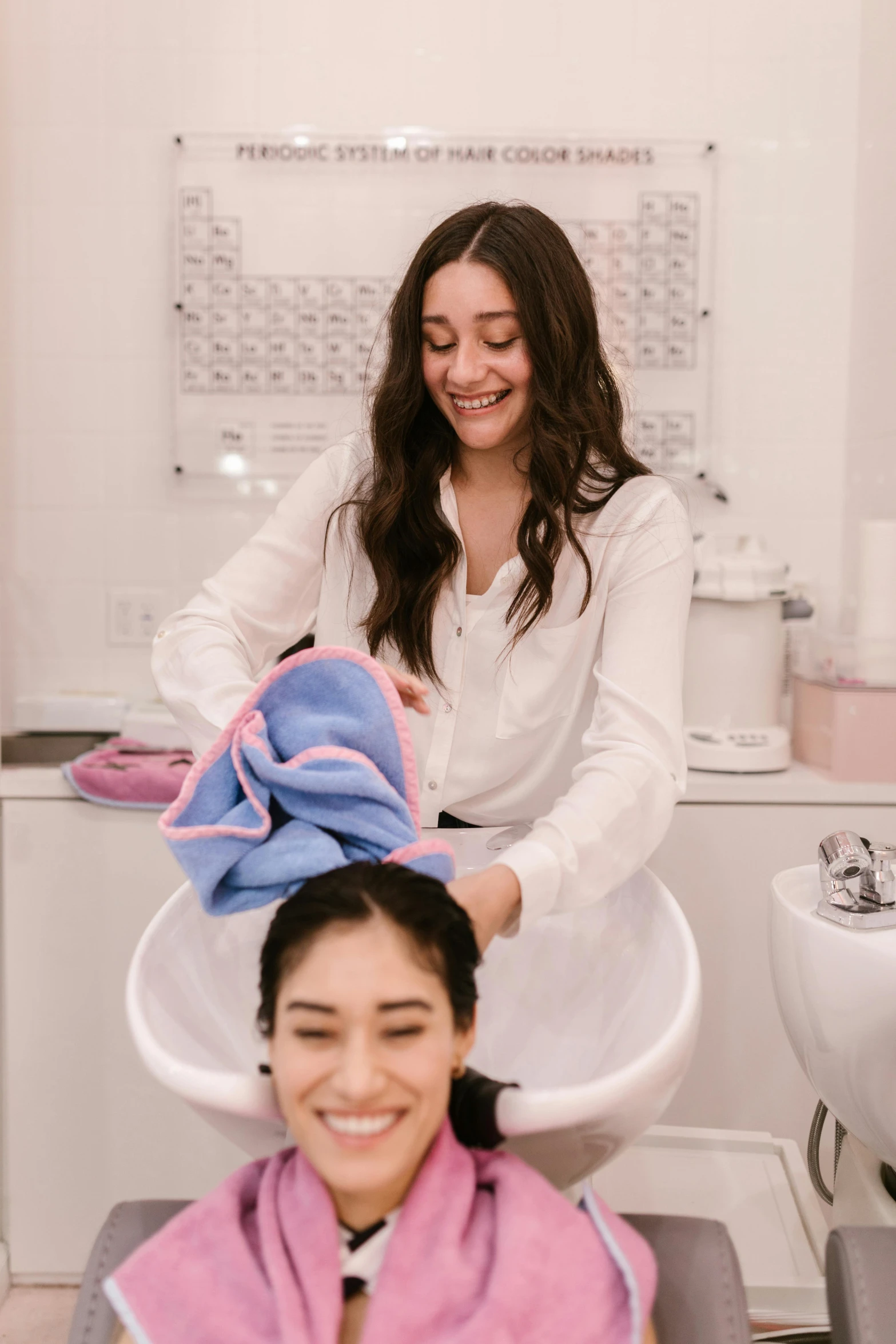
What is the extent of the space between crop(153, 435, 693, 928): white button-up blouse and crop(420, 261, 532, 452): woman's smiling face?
16 centimetres

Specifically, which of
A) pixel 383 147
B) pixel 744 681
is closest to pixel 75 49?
pixel 383 147

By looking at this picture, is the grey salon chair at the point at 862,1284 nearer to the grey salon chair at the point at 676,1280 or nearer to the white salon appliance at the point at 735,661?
the grey salon chair at the point at 676,1280

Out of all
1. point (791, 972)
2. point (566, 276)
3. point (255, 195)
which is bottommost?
point (791, 972)

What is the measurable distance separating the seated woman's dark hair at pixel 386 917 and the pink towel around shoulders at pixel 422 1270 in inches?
4.2

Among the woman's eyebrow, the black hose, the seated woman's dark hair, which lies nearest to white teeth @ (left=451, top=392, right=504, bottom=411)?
the seated woman's dark hair

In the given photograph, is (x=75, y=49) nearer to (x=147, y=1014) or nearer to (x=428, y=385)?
(x=428, y=385)

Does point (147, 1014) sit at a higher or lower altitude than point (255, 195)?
lower

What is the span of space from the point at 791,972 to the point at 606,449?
66 centimetres

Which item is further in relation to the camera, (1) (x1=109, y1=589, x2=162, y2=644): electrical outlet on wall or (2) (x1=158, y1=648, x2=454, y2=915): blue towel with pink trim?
(1) (x1=109, y1=589, x2=162, y2=644): electrical outlet on wall

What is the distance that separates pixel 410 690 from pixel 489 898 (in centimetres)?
22

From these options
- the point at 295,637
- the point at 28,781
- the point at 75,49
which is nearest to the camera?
the point at 295,637

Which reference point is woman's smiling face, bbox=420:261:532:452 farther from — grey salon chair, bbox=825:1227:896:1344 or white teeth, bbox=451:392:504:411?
grey salon chair, bbox=825:1227:896:1344

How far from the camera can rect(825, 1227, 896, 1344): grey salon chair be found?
0.88 metres

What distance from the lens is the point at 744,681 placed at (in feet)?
6.82
